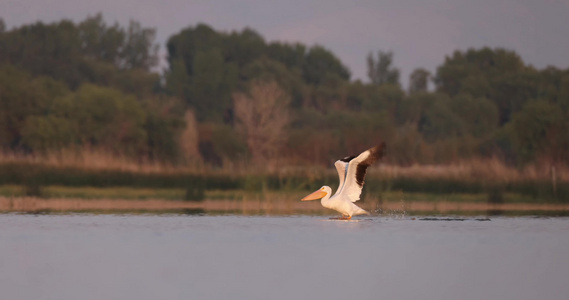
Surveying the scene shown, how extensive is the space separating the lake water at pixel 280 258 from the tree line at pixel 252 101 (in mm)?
21552

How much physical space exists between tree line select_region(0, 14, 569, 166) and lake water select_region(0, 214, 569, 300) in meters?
21.6

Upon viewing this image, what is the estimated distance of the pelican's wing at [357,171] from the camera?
18.1m

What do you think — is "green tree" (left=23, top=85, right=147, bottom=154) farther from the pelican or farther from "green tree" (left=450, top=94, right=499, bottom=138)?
the pelican

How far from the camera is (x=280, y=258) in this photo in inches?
542

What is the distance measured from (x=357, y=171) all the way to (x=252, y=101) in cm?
3218

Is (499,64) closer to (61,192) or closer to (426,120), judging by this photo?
(426,120)

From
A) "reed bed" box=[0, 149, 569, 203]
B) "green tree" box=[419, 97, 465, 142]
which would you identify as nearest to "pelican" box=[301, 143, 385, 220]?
"reed bed" box=[0, 149, 569, 203]

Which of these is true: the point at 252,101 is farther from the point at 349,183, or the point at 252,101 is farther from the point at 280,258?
the point at 280,258

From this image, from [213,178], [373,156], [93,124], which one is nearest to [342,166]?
[373,156]

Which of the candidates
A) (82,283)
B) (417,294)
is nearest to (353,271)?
(417,294)

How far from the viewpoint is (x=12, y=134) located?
156 feet

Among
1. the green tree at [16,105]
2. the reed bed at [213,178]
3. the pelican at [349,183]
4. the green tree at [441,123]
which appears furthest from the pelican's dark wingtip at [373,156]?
the green tree at [441,123]

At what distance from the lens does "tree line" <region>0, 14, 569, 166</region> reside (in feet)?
148

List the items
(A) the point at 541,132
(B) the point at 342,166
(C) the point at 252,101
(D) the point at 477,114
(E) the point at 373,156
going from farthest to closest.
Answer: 1. (D) the point at 477,114
2. (C) the point at 252,101
3. (A) the point at 541,132
4. (B) the point at 342,166
5. (E) the point at 373,156
